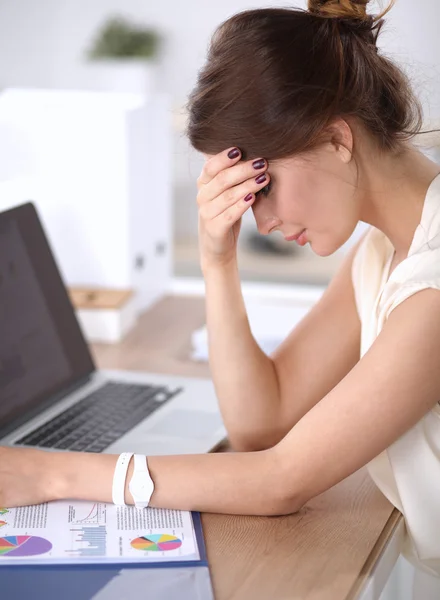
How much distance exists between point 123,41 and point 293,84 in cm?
219

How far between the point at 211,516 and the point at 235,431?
9.1 inches

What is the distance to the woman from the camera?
108cm

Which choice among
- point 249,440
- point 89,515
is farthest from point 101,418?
point 89,515

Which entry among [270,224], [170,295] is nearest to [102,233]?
[170,295]

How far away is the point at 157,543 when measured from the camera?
1029mm

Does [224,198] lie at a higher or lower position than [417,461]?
higher

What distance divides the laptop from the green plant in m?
1.68

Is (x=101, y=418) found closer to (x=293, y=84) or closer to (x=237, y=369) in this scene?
(x=237, y=369)

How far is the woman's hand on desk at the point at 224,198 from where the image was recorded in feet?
3.80

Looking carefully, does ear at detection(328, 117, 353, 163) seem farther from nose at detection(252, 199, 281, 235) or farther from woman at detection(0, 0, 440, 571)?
nose at detection(252, 199, 281, 235)

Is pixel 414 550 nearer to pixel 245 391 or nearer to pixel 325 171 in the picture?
pixel 245 391

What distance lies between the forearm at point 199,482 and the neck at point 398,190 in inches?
13.8

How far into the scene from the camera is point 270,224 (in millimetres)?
1200

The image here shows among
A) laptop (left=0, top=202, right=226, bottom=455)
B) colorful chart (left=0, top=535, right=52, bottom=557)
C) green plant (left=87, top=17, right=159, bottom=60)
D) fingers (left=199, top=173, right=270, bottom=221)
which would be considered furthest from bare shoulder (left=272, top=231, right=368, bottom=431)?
green plant (left=87, top=17, right=159, bottom=60)
